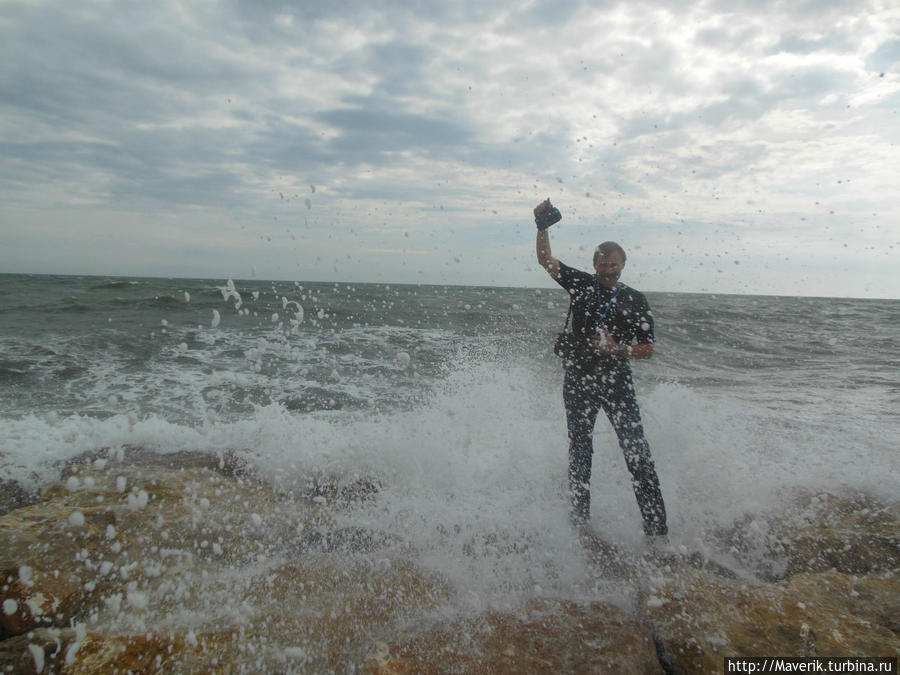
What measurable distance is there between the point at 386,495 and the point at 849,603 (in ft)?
9.97

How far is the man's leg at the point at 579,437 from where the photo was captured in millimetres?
3469

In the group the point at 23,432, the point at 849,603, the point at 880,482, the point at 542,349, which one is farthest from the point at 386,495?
the point at 542,349

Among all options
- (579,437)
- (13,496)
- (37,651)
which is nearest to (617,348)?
(579,437)

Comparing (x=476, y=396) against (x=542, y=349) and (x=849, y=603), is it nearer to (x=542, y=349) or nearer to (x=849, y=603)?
(x=849, y=603)

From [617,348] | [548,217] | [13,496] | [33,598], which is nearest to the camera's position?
[33,598]

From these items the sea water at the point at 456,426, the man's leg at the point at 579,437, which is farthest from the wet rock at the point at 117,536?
the man's leg at the point at 579,437

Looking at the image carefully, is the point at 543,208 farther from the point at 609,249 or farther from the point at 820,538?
the point at 820,538

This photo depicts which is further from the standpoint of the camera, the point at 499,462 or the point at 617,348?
the point at 499,462

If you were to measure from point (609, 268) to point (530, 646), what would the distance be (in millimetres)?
2285

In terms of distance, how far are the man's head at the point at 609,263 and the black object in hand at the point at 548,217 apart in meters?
0.37

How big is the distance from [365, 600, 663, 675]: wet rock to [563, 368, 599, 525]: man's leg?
3.38ft

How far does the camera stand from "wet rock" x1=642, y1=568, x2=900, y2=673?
7.28 ft

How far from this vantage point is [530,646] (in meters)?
2.31

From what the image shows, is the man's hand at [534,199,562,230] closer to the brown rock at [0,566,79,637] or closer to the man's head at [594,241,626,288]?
the man's head at [594,241,626,288]
